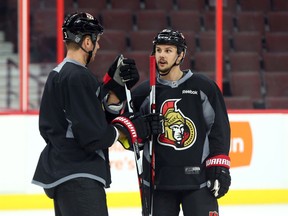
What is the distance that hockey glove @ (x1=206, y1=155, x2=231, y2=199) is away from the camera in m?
2.95

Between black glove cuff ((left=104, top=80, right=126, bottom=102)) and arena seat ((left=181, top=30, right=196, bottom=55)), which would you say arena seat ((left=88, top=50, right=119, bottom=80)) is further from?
black glove cuff ((left=104, top=80, right=126, bottom=102))

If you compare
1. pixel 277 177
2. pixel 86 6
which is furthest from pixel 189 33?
pixel 277 177

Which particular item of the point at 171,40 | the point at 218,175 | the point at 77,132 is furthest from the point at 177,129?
the point at 77,132

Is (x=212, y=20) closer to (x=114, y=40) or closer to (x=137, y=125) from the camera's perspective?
(x=114, y=40)

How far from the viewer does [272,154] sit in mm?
5387

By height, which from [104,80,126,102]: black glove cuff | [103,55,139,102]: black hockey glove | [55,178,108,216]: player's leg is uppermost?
[103,55,139,102]: black hockey glove

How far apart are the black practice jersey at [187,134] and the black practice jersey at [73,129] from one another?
332 millimetres

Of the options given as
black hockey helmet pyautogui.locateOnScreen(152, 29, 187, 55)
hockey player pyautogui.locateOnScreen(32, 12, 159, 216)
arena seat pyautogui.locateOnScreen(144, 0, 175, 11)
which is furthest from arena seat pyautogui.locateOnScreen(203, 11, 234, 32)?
hockey player pyautogui.locateOnScreen(32, 12, 159, 216)

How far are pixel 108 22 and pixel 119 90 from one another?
293 centimetres

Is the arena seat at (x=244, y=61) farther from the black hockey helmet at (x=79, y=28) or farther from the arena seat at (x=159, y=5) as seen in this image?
the black hockey helmet at (x=79, y=28)

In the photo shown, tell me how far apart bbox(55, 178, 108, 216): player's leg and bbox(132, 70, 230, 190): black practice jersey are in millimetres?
396

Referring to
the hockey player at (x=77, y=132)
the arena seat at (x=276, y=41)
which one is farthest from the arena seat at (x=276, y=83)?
the hockey player at (x=77, y=132)

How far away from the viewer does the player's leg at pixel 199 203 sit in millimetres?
2943

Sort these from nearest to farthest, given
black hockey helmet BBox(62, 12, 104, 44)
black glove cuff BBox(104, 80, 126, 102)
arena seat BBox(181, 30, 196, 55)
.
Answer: black hockey helmet BBox(62, 12, 104, 44), black glove cuff BBox(104, 80, 126, 102), arena seat BBox(181, 30, 196, 55)
